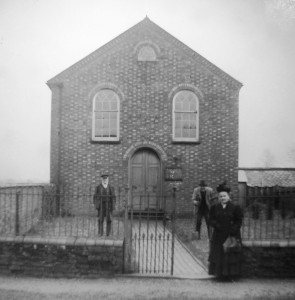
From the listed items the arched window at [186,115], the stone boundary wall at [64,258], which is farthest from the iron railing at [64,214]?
the arched window at [186,115]

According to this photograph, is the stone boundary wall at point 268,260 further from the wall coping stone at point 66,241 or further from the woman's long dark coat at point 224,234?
the wall coping stone at point 66,241

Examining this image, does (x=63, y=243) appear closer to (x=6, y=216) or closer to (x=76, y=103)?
(x=6, y=216)

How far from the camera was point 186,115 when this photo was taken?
1367 centimetres

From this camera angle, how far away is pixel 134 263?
269 inches

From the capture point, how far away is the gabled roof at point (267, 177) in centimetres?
1397

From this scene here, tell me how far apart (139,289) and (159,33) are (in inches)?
425

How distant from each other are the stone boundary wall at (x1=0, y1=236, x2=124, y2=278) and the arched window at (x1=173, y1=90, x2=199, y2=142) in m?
7.90

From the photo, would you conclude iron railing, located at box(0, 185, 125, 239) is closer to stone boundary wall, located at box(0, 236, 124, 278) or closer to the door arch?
stone boundary wall, located at box(0, 236, 124, 278)

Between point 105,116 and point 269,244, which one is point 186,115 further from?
point 269,244

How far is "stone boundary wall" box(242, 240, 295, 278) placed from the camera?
6551 millimetres

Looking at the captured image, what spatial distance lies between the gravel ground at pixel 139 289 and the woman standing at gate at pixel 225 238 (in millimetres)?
241

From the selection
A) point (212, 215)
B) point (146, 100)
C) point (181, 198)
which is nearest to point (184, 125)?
point (146, 100)

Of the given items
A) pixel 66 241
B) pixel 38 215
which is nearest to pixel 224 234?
pixel 66 241

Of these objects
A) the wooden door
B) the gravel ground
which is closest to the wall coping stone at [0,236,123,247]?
the gravel ground
